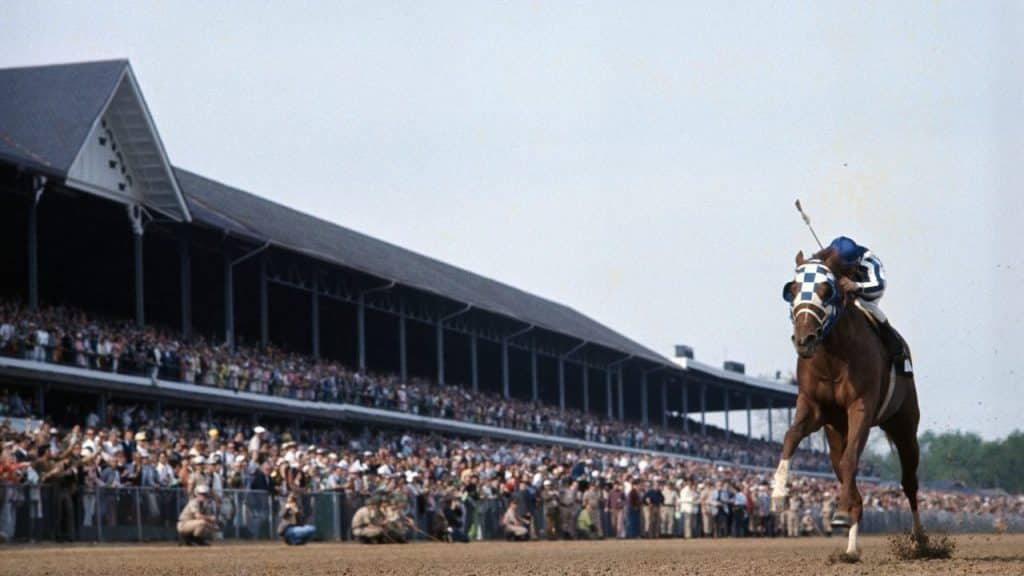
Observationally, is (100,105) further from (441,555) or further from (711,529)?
(441,555)

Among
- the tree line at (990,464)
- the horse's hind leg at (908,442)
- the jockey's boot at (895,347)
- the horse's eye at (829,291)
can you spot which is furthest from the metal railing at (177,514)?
the tree line at (990,464)

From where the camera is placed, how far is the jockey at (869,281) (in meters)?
15.2

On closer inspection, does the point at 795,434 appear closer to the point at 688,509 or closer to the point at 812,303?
the point at 812,303

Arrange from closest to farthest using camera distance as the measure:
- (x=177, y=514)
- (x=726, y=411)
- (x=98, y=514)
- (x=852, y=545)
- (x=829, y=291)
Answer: (x=852, y=545), (x=829, y=291), (x=98, y=514), (x=177, y=514), (x=726, y=411)

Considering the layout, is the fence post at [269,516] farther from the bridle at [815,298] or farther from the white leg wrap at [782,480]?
the bridle at [815,298]

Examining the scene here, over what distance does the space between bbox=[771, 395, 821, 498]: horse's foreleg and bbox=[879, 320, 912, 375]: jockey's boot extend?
1159 millimetres

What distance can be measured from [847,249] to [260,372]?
26.4m

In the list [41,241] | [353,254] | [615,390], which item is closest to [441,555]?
[41,241]

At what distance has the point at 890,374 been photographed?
1575cm

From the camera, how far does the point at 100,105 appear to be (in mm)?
37594

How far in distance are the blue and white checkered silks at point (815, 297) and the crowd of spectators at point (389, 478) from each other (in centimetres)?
627

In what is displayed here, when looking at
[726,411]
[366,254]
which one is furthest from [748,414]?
[366,254]

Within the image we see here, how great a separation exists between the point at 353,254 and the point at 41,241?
11.8 metres

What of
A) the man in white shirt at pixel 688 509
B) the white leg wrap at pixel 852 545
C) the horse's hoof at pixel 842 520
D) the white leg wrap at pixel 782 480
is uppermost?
the white leg wrap at pixel 782 480
